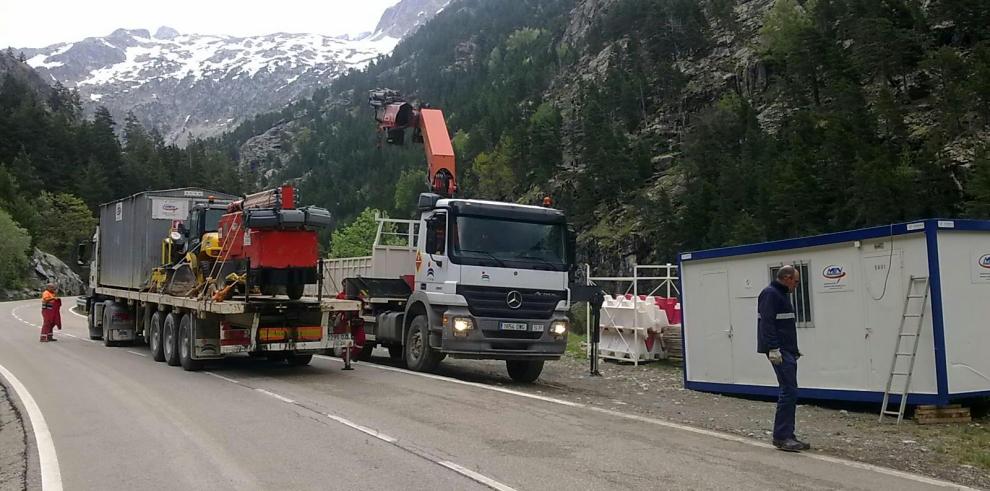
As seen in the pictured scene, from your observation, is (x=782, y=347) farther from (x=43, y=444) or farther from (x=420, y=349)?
(x=43, y=444)

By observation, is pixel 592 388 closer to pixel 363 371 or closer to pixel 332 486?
pixel 363 371

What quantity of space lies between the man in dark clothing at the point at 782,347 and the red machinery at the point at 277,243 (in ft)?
25.9

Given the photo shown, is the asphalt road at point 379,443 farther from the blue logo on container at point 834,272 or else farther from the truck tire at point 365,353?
the truck tire at point 365,353

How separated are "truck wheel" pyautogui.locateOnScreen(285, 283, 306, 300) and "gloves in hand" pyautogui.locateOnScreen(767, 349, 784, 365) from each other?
8.55 metres

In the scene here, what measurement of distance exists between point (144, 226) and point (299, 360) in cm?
549

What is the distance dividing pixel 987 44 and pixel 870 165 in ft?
52.4

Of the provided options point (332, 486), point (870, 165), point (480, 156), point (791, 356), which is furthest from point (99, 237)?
point (480, 156)

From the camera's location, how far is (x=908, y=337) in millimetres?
10039

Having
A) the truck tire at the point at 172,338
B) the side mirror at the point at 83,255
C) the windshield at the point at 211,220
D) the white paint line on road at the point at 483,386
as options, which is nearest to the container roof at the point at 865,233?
the white paint line on road at the point at 483,386

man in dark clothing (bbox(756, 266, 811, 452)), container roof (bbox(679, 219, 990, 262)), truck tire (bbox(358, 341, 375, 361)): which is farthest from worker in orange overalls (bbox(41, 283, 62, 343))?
man in dark clothing (bbox(756, 266, 811, 452))

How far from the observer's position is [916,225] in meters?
9.91

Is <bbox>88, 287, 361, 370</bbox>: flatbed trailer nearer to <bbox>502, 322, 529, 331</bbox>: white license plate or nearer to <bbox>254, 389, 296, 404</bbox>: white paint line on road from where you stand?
<bbox>254, 389, 296, 404</bbox>: white paint line on road

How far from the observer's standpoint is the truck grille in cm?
1265

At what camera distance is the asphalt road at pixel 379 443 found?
6438 millimetres
